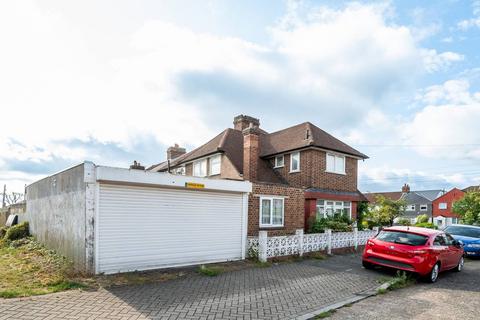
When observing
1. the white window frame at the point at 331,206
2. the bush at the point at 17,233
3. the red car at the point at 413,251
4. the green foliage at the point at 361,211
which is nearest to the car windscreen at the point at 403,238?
the red car at the point at 413,251

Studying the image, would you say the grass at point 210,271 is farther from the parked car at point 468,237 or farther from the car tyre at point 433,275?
the parked car at point 468,237

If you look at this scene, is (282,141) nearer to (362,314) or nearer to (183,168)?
(183,168)

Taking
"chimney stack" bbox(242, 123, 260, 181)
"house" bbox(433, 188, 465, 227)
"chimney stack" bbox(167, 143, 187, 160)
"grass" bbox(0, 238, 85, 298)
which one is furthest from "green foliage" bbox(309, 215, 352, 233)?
"house" bbox(433, 188, 465, 227)

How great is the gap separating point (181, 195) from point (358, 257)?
27.9ft

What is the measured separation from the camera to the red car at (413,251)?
10.1m

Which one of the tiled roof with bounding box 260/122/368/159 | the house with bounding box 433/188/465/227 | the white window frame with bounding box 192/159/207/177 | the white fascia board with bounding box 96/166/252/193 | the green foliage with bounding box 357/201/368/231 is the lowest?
the house with bounding box 433/188/465/227

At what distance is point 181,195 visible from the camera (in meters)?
11.4

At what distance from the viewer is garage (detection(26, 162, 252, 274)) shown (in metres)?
9.45

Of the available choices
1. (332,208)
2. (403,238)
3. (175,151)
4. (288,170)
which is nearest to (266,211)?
(288,170)

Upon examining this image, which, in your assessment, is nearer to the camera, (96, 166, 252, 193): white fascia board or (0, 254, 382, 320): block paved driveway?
(0, 254, 382, 320): block paved driveway

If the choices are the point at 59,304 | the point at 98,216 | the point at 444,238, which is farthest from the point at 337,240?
the point at 59,304

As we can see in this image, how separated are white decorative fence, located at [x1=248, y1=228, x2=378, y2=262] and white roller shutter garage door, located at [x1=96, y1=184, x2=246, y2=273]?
2.66ft

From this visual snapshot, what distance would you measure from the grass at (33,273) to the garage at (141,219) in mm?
440

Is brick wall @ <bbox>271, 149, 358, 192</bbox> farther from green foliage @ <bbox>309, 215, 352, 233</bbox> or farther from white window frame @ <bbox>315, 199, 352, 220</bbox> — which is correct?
green foliage @ <bbox>309, 215, 352, 233</bbox>
